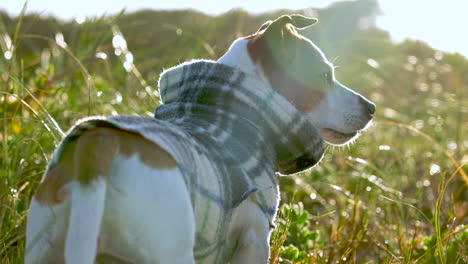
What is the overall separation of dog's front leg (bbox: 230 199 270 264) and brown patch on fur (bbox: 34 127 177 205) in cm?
41

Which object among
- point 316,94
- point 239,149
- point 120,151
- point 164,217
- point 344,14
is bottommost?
point 344,14

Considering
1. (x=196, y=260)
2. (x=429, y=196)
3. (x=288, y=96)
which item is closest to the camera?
(x=196, y=260)

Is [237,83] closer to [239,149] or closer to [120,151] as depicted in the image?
[239,149]

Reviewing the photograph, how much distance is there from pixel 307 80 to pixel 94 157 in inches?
45.2

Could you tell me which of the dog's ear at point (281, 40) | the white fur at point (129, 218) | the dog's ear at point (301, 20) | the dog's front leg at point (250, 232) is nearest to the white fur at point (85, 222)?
the white fur at point (129, 218)

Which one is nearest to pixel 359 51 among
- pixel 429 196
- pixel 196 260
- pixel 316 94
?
pixel 429 196

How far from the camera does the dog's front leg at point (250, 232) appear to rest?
2320mm

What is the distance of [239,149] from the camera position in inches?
93.5

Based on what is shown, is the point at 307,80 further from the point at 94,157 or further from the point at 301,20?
the point at 94,157

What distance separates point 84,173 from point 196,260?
1.48 feet

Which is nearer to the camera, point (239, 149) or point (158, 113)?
point (239, 149)

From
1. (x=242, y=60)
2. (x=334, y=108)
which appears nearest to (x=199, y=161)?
(x=242, y=60)

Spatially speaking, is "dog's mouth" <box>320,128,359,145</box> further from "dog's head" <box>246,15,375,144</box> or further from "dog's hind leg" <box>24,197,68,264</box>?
"dog's hind leg" <box>24,197,68,264</box>

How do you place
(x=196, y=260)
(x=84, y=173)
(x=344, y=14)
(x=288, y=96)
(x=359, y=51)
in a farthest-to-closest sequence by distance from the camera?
(x=344, y=14)
(x=359, y=51)
(x=288, y=96)
(x=196, y=260)
(x=84, y=173)
